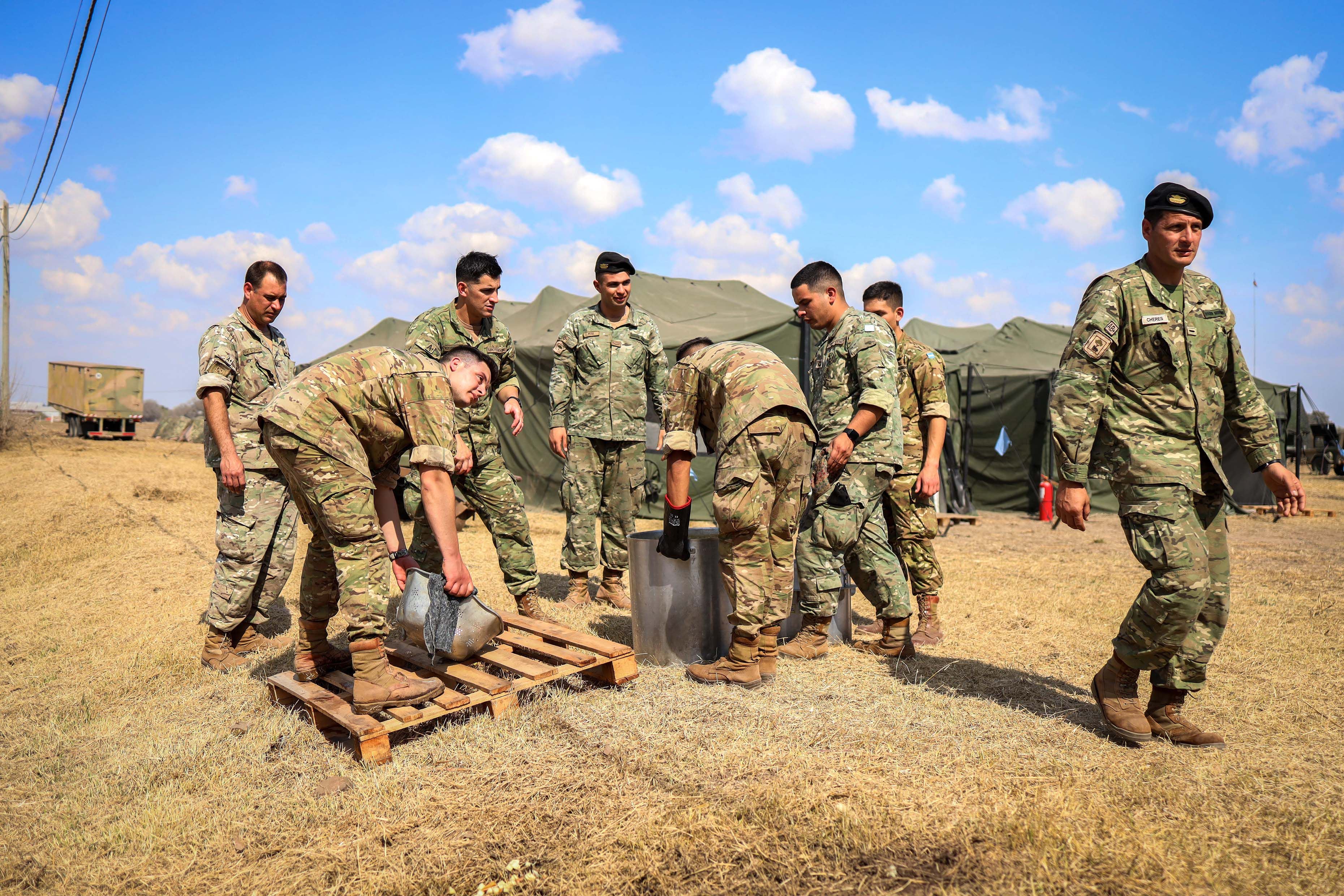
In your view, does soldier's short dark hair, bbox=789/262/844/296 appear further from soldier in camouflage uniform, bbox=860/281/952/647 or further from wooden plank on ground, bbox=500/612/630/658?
wooden plank on ground, bbox=500/612/630/658

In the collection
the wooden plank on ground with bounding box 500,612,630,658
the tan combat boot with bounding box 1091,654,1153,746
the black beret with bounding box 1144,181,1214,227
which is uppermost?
the black beret with bounding box 1144,181,1214,227

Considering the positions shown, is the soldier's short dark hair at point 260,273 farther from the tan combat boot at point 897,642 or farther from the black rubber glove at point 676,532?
the tan combat boot at point 897,642

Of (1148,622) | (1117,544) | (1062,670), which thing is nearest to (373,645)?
(1148,622)

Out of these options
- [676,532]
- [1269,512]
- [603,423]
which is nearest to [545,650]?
[676,532]

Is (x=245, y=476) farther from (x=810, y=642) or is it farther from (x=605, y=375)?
(x=810, y=642)

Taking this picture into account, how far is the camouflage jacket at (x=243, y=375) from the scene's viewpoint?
4422 mm

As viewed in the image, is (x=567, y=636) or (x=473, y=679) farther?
(x=567, y=636)

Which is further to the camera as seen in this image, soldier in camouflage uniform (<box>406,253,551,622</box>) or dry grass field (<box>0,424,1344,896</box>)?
soldier in camouflage uniform (<box>406,253,551,622</box>)

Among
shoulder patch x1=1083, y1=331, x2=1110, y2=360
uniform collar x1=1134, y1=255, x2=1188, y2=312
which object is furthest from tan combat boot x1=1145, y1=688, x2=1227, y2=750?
uniform collar x1=1134, y1=255, x2=1188, y2=312

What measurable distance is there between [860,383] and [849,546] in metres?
0.82

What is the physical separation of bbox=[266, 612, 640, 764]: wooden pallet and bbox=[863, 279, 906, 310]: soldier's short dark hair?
2892 millimetres

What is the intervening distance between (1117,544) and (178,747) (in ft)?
29.4

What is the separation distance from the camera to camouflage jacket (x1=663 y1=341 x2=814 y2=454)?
371cm

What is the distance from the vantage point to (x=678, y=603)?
4090 mm
